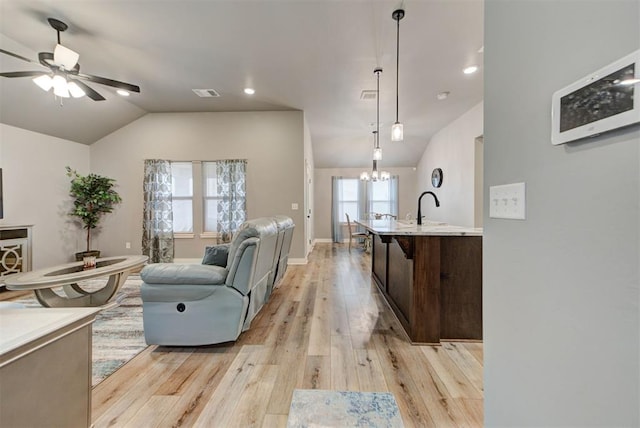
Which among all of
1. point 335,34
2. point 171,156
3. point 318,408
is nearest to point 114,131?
point 171,156

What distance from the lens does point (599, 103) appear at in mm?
556

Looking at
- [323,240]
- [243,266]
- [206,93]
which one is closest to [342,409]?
[243,266]

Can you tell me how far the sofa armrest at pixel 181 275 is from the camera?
2.06 metres

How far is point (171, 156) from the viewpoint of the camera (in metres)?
5.41

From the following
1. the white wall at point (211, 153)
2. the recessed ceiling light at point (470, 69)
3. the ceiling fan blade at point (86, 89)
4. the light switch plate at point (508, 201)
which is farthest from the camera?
the white wall at point (211, 153)

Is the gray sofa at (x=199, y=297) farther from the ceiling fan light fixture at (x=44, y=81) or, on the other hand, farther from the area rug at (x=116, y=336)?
the ceiling fan light fixture at (x=44, y=81)

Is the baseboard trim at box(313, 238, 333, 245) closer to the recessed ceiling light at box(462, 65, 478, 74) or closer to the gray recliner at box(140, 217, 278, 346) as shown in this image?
the recessed ceiling light at box(462, 65, 478, 74)

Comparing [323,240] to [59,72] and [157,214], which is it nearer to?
[157,214]

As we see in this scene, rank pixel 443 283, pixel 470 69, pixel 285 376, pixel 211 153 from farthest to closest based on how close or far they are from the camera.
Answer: pixel 211 153 → pixel 470 69 → pixel 443 283 → pixel 285 376

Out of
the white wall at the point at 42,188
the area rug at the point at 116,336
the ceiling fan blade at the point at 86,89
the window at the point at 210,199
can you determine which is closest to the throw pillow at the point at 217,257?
the area rug at the point at 116,336

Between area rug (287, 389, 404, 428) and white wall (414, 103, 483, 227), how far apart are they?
4.57 meters

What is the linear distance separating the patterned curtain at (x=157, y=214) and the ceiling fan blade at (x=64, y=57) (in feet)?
8.72

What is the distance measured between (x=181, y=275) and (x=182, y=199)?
13.0 ft

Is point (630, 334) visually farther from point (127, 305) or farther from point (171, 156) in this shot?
point (171, 156)
